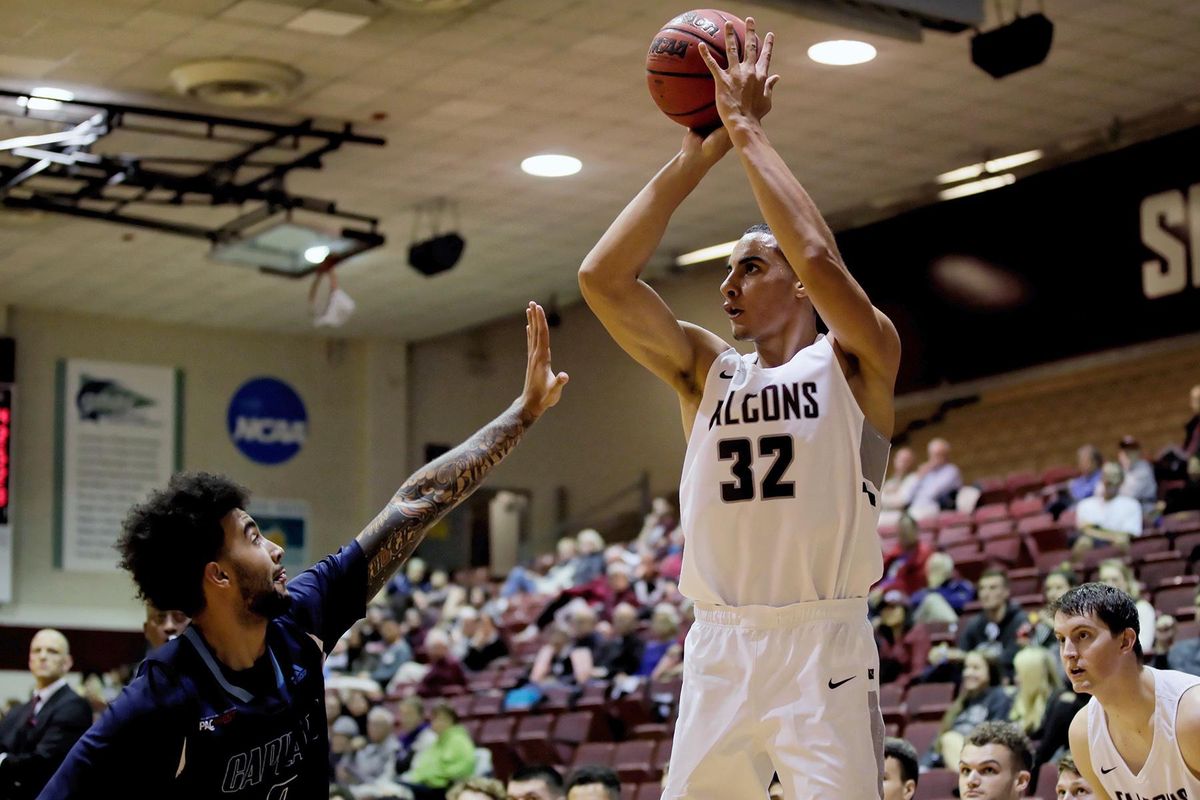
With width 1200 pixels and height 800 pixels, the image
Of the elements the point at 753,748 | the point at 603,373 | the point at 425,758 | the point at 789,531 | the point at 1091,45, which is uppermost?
the point at 1091,45

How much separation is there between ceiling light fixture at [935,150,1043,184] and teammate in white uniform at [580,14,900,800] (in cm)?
1188

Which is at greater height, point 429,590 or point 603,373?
point 603,373

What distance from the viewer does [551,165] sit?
14711 mm

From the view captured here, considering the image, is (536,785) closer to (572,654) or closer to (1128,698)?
(1128,698)

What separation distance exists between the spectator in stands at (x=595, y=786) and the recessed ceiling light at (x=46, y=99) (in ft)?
26.3

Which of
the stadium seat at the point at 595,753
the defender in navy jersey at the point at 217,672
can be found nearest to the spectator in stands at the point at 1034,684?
the stadium seat at the point at 595,753

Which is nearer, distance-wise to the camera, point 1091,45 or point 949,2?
point 949,2

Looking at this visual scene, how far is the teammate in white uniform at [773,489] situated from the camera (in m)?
3.50

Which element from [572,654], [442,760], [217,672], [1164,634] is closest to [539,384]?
[217,672]

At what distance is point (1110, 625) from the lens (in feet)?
14.4

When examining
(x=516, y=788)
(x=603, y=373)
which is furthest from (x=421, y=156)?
(x=516, y=788)

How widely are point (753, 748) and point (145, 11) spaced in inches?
351

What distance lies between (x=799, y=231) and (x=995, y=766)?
89.2 inches

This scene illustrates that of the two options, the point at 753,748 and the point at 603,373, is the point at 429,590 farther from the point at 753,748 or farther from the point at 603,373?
the point at 753,748
